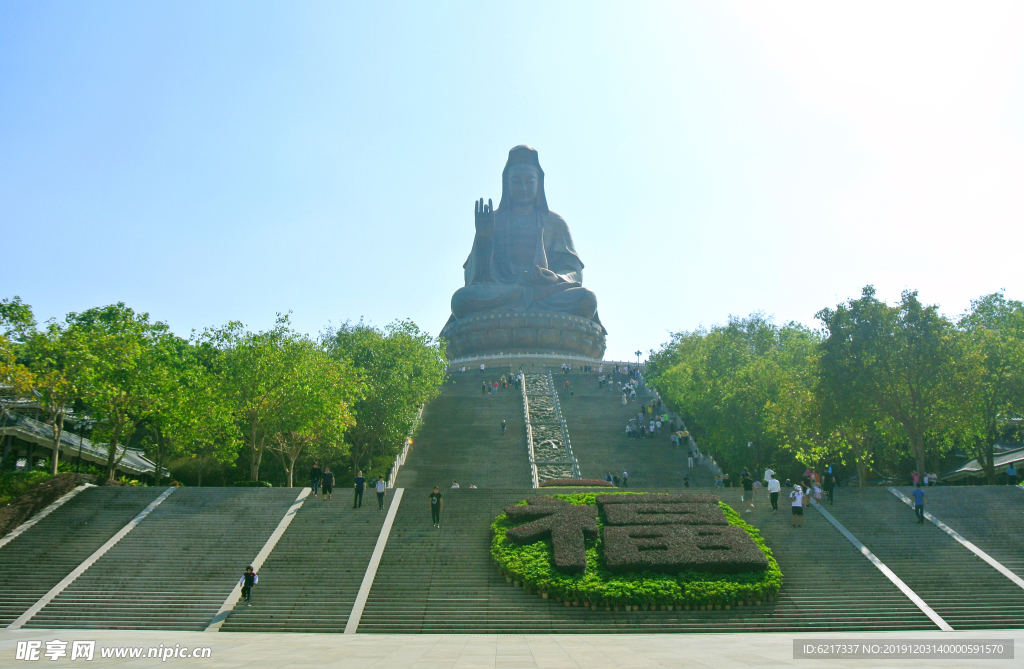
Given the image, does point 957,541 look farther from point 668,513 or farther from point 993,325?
point 993,325

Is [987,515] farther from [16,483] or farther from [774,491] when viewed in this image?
[16,483]

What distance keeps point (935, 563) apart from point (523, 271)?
37.2 metres

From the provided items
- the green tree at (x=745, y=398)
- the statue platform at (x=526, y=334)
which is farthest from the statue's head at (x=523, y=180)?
the green tree at (x=745, y=398)

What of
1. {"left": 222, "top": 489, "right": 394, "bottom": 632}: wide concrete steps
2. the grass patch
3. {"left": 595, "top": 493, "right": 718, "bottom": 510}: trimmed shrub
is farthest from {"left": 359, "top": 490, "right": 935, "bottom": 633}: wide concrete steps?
the grass patch

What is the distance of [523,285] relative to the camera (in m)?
50.2

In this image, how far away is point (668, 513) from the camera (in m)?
17.7

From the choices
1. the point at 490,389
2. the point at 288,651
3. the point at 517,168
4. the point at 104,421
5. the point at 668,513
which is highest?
the point at 517,168

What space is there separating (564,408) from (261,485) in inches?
643

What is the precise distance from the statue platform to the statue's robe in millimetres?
817

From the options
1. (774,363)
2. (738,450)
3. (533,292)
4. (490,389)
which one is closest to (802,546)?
(738,450)

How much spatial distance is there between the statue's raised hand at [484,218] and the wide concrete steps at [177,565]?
34.6 m

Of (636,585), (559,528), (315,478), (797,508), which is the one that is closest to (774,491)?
(797,508)

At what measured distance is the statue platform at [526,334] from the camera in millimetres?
48531
